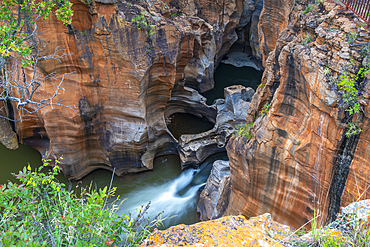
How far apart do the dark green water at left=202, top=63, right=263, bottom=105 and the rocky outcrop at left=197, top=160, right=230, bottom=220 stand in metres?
8.43

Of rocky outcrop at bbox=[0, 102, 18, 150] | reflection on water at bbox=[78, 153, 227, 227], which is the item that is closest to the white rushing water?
reflection on water at bbox=[78, 153, 227, 227]

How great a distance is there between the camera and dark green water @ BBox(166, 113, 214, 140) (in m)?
13.4

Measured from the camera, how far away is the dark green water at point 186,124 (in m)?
13.4

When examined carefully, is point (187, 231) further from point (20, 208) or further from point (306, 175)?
point (306, 175)

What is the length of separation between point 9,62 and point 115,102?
4.11 metres

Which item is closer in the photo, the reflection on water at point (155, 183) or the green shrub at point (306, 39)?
the green shrub at point (306, 39)

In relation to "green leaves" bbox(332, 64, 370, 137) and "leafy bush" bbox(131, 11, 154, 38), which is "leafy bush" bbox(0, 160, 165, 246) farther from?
"leafy bush" bbox(131, 11, 154, 38)

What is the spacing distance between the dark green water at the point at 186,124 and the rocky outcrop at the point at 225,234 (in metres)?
10.3

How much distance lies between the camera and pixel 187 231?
255 cm

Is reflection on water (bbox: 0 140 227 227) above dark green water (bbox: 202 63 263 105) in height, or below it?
below

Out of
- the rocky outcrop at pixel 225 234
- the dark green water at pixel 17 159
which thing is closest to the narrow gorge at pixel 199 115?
the dark green water at pixel 17 159

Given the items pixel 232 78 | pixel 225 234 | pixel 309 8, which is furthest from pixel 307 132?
pixel 232 78

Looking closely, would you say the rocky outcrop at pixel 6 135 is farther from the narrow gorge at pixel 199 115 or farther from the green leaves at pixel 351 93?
the green leaves at pixel 351 93

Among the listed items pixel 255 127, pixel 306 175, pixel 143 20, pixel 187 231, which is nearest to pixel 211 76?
pixel 143 20
